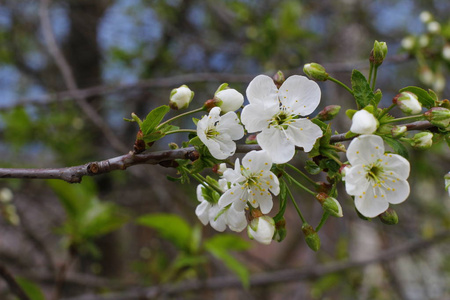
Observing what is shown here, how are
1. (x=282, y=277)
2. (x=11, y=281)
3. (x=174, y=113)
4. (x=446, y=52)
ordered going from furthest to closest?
1. (x=174, y=113)
2. (x=282, y=277)
3. (x=446, y=52)
4. (x=11, y=281)

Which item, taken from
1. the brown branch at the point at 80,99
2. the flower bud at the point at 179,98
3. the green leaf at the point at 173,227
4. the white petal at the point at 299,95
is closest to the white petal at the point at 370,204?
the white petal at the point at 299,95

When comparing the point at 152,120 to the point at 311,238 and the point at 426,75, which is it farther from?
the point at 426,75

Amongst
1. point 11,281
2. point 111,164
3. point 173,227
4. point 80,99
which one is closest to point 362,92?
point 111,164

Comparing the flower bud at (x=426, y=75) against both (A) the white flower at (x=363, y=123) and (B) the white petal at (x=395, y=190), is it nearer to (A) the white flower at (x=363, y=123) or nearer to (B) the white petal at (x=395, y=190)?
(B) the white petal at (x=395, y=190)

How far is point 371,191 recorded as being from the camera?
916 mm

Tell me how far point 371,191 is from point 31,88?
171 inches

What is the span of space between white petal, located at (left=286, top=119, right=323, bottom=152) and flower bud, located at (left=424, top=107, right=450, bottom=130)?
22cm

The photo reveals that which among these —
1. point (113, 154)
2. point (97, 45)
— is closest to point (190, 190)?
point (113, 154)

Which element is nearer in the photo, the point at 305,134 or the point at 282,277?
the point at 305,134

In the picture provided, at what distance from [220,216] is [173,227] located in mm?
1118

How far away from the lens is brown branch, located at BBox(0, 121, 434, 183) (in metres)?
0.85

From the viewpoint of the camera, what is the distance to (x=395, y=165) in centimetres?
91

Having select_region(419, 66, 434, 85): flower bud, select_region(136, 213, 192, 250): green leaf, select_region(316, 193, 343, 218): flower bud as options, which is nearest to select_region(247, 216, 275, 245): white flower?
select_region(316, 193, 343, 218): flower bud

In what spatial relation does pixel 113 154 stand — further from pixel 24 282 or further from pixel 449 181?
pixel 449 181
